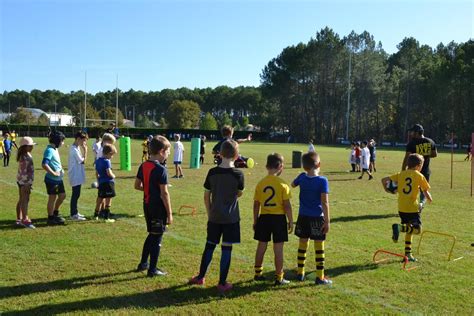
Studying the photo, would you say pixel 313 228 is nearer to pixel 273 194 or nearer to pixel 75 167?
pixel 273 194

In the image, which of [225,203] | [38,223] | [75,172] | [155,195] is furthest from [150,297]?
[75,172]

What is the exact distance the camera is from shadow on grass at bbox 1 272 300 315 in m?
5.32

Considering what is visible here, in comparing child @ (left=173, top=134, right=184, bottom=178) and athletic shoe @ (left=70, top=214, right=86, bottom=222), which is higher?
child @ (left=173, top=134, right=184, bottom=178)

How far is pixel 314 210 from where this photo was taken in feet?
20.5

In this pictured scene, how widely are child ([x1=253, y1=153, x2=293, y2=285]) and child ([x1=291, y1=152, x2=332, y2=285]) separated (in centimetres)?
29

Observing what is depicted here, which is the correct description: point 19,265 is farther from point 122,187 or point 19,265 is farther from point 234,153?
point 122,187

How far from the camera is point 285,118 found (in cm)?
9081

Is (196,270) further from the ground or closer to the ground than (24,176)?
closer to the ground

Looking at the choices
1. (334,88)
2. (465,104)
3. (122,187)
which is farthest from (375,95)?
(122,187)

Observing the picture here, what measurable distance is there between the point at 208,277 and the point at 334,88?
80.5m

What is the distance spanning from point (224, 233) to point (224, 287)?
2.17 ft

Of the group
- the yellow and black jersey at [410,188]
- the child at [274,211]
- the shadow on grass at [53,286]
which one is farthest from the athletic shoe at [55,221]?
the yellow and black jersey at [410,188]

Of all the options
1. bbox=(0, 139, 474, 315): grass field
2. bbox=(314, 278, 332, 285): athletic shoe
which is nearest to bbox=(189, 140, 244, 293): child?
bbox=(0, 139, 474, 315): grass field

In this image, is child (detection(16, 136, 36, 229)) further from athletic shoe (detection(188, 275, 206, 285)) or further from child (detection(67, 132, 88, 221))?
athletic shoe (detection(188, 275, 206, 285))
